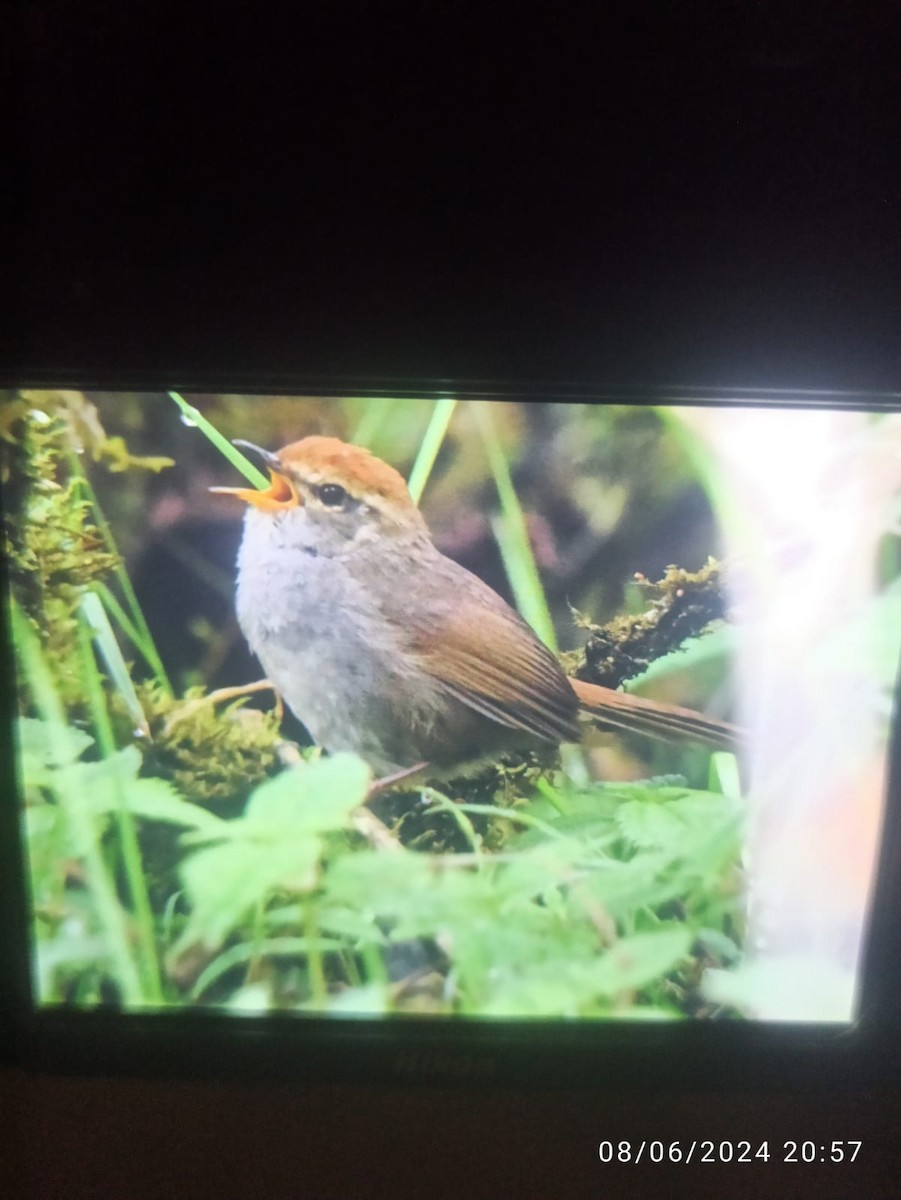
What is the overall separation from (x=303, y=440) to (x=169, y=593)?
20 centimetres

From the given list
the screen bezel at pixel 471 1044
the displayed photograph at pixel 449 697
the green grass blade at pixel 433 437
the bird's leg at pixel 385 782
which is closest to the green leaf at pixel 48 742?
the displayed photograph at pixel 449 697

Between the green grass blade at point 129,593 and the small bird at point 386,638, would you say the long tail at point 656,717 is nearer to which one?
the small bird at point 386,638

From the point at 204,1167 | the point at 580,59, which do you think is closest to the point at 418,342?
the point at 580,59

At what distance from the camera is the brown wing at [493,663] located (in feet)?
2.68

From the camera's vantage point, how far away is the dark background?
2.53ft

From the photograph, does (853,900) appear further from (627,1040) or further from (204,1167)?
(204,1167)

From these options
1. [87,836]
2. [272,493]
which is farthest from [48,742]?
[272,493]

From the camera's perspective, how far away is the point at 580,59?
2.53 feet

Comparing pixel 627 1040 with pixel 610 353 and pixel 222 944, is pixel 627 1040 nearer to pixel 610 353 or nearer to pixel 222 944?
pixel 222 944

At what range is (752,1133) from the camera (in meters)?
0.86

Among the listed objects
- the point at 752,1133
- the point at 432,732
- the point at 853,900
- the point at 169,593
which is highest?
the point at 169,593

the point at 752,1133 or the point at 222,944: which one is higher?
the point at 222,944

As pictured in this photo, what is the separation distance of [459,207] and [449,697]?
1.56 feet

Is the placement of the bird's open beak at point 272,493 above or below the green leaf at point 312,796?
above
